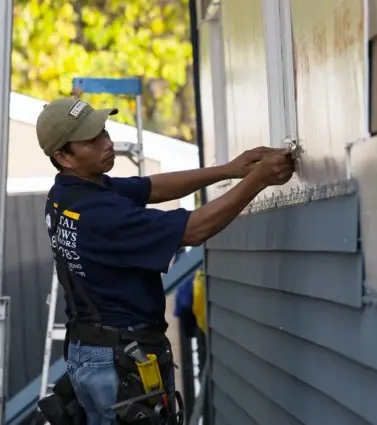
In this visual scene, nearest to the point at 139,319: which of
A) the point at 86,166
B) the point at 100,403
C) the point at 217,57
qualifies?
the point at 100,403

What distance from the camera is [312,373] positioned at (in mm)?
3855

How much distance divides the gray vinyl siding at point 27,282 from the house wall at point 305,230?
14.2 feet

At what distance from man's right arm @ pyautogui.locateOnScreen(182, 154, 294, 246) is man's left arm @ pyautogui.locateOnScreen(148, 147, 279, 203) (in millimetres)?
335

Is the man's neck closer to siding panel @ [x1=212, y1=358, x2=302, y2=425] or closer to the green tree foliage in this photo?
siding panel @ [x1=212, y1=358, x2=302, y2=425]

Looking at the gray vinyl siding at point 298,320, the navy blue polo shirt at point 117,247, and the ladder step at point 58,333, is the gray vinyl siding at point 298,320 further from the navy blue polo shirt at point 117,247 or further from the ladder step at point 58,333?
the ladder step at point 58,333

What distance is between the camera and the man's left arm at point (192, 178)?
4.32 metres

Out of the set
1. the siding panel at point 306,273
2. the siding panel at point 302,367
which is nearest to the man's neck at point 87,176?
the siding panel at point 306,273

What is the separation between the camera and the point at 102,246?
159 inches

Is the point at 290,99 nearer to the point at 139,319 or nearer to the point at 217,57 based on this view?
the point at 139,319

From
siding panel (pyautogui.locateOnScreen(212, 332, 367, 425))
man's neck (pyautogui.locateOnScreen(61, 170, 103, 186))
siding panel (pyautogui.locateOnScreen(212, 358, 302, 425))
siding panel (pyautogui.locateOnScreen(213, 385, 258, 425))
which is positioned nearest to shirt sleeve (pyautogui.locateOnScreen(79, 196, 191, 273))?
man's neck (pyautogui.locateOnScreen(61, 170, 103, 186))

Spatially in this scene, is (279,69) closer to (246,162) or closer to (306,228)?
(246,162)

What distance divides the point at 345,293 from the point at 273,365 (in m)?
1.51

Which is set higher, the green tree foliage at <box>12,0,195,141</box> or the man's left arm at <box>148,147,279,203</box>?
the green tree foliage at <box>12,0,195,141</box>

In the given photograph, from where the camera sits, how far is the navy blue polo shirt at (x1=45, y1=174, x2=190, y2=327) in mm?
3963
